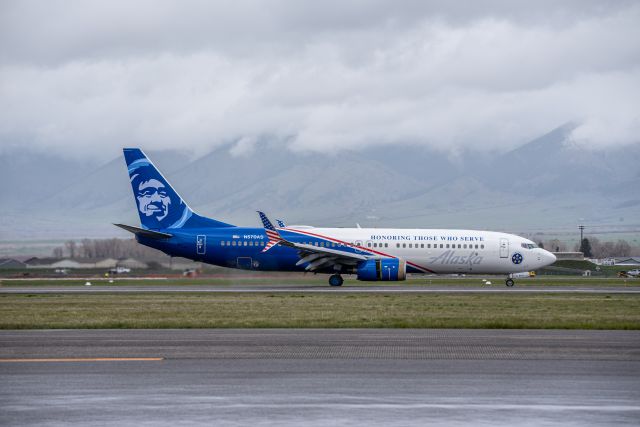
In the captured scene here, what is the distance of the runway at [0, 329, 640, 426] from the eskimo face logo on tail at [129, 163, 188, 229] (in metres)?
32.6

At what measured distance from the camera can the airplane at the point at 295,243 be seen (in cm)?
5919

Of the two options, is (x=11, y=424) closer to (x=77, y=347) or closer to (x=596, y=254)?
(x=77, y=347)

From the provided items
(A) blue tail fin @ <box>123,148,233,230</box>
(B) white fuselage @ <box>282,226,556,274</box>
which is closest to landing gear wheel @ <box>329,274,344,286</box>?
(B) white fuselage @ <box>282,226,556,274</box>

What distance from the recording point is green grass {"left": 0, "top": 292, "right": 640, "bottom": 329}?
30.9 m

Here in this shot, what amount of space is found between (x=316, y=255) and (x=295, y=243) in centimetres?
136

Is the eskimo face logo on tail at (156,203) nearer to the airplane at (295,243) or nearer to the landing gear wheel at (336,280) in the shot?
the airplane at (295,243)

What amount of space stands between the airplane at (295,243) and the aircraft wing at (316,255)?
0.06m

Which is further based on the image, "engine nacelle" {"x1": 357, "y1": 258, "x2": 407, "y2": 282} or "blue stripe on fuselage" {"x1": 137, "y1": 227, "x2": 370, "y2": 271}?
"blue stripe on fuselage" {"x1": 137, "y1": 227, "x2": 370, "y2": 271}

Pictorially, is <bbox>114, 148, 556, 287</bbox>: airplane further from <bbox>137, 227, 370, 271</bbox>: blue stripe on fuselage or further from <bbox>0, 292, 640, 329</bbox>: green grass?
<bbox>0, 292, 640, 329</bbox>: green grass

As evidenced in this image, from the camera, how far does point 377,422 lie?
15500mm

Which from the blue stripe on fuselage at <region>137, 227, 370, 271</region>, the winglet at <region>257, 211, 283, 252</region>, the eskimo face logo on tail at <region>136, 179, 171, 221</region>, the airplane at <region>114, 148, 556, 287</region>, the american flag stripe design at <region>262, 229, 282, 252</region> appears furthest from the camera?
the eskimo face logo on tail at <region>136, 179, 171, 221</region>

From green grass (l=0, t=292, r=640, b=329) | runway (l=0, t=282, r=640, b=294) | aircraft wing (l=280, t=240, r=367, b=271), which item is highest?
aircraft wing (l=280, t=240, r=367, b=271)

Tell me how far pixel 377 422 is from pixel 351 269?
44.0 metres

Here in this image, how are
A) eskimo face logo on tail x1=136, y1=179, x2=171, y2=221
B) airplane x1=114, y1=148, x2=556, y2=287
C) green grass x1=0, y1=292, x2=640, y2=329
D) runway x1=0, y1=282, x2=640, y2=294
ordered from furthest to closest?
1. eskimo face logo on tail x1=136, y1=179, x2=171, y2=221
2. airplane x1=114, y1=148, x2=556, y2=287
3. runway x1=0, y1=282, x2=640, y2=294
4. green grass x1=0, y1=292, x2=640, y2=329
